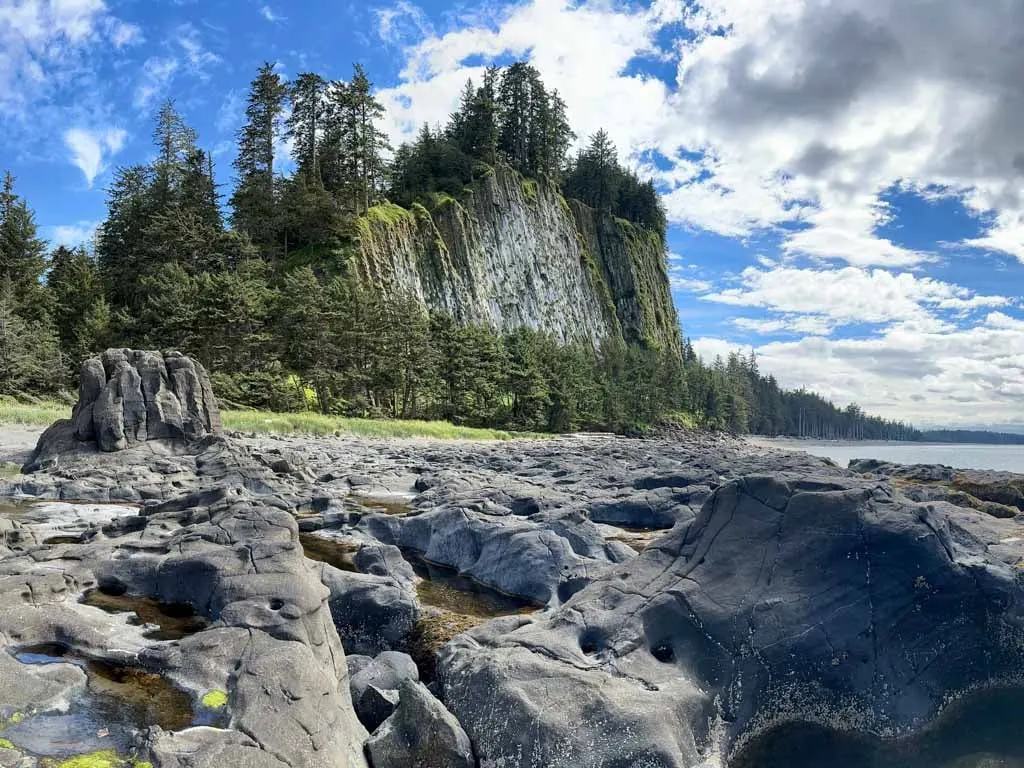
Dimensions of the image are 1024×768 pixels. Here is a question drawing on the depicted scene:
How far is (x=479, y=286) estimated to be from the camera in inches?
3460

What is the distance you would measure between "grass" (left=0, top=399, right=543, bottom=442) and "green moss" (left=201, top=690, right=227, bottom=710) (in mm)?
32771

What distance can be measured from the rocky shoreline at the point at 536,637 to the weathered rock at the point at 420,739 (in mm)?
19

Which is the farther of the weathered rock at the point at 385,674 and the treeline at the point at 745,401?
the treeline at the point at 745,401

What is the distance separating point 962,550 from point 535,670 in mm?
6117

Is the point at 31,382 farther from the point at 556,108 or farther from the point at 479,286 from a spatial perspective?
the point at 556,108

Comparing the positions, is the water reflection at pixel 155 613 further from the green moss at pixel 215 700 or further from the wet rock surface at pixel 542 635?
the green moss at pixel 215 700

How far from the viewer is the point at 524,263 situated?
323 ft

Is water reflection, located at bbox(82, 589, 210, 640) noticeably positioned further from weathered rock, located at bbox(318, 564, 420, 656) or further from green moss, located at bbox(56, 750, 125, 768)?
green moss, located at bbox(56, 750, 125, 768)

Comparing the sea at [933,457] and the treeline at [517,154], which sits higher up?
the treeline at [517,154]

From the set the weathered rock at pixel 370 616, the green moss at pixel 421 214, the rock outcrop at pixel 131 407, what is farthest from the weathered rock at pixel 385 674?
the green moss at pixel 421 214

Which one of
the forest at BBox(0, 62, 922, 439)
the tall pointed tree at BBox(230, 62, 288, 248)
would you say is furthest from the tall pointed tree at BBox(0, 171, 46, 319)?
the tall pointed tree at BBox(230, 62, 288, 248)

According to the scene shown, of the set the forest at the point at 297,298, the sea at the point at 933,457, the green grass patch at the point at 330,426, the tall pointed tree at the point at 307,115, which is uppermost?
the tall pointed tree at the point at 307,115

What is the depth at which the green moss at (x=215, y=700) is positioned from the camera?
20.5 ft

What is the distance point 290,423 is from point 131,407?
1716cm
